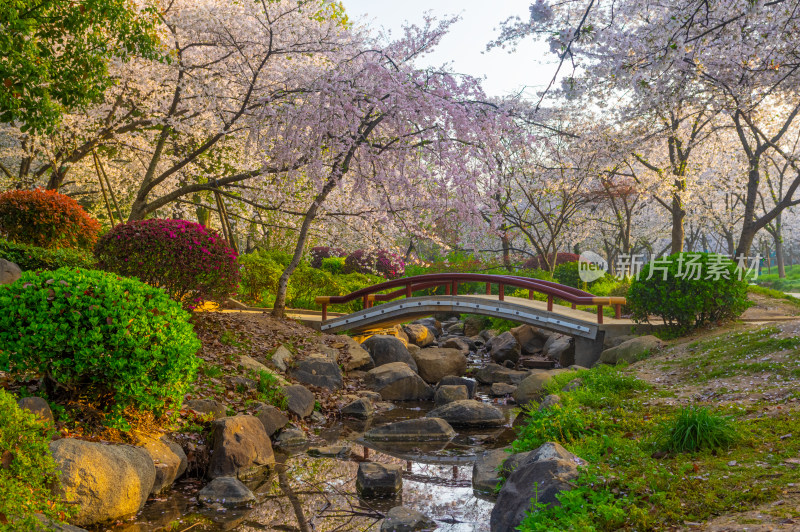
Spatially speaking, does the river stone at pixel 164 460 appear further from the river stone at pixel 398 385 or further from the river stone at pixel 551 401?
the river stone at pixel 398 385

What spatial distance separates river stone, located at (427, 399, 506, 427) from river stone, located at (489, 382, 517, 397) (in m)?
1.78

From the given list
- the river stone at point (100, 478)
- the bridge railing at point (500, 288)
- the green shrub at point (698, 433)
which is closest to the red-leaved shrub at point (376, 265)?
the bridge railing at point (500, 288)

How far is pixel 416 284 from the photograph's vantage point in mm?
14320

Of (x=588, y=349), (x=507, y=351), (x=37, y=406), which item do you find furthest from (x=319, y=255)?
(x=37, y=406)

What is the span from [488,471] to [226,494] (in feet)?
A: 8.93

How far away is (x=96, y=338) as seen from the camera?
5.34 m

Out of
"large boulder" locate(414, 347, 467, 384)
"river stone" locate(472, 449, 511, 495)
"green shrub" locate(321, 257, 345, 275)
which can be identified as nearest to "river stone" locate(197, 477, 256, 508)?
"river stone" locate(472, 449, 511, 495)

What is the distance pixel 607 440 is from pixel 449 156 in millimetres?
4738

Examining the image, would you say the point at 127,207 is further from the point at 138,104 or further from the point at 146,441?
the point at 146,441

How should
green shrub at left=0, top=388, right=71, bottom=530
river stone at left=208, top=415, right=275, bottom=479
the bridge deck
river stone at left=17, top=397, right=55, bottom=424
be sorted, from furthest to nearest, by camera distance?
1. the bridge deck
2. river stone at left=208, top=415, right=275, bottom=479
3. river stone at left=17, top=397, right=55, bottom=424
4. green shrub at left=0, top=388, right=71, bottom=530

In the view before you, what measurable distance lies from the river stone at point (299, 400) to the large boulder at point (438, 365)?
3867 mm

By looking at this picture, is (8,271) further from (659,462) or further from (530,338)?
(530,338)

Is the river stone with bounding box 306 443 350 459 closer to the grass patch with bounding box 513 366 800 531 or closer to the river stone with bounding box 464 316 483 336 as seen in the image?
the grass patch with bounding box 513 366 800 531

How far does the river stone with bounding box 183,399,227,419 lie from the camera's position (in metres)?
7.08
